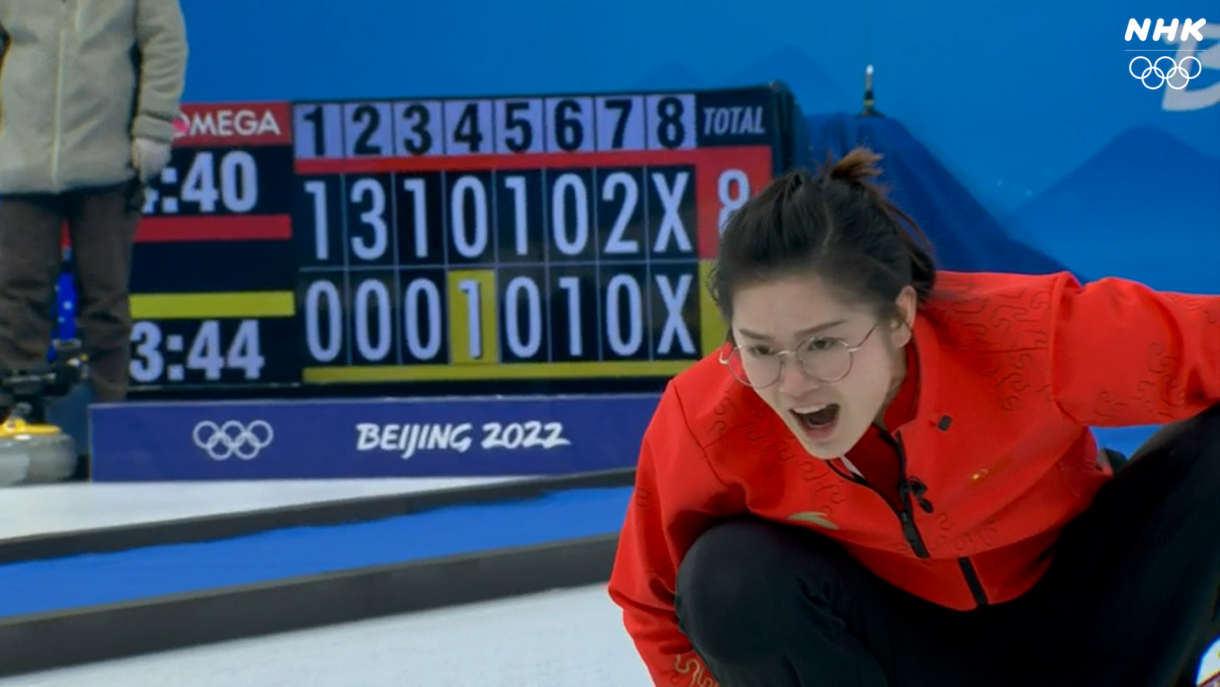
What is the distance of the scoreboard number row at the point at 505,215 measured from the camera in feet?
13.2

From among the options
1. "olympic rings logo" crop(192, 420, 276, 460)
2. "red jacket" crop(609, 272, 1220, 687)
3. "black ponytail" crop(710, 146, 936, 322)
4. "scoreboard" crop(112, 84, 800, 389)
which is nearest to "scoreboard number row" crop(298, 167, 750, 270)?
"scoreboard" crop(112, 84, 800, 389)

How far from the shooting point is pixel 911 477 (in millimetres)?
1271

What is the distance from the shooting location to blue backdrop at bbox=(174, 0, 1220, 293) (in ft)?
13.8

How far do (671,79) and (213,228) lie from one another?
1.40 m

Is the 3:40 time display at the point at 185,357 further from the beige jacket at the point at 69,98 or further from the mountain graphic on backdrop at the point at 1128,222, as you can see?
the mountain graphic on backdrop at the point at 1128,222

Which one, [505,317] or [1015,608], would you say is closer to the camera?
[1015,608]

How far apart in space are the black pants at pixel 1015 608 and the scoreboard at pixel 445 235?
8.61 ft

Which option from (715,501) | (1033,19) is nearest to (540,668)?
(715,501)

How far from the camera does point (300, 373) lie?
13.8 ft

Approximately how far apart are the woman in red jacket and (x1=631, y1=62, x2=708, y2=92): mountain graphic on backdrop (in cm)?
290

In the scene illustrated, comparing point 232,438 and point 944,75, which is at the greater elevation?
point 944,75

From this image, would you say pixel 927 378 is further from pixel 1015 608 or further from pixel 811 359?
pixel 1015 608

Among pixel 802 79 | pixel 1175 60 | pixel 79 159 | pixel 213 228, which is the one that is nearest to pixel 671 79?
pixel 802 79

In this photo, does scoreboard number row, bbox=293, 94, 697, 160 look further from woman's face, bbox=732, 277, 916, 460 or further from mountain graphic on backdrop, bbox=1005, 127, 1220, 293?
woman's face, bbox=732, 277, 916, 460
